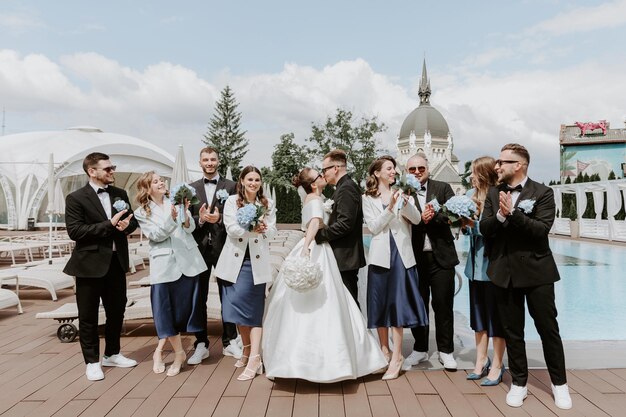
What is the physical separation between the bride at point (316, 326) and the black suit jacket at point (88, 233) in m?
1.46

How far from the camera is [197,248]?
4.33m

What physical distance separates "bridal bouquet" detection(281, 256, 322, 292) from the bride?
98 mm

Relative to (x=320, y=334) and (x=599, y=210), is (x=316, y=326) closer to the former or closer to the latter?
(x=320, y=334)

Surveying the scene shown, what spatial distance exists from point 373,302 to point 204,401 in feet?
5.13

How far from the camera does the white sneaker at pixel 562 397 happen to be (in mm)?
3248

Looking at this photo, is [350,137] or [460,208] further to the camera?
[350,137]

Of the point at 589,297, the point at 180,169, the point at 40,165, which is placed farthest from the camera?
the point at 40,165

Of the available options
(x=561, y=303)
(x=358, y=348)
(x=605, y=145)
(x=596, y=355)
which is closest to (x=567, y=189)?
(x=561, y=303)

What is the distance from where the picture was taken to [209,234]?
4656 mm

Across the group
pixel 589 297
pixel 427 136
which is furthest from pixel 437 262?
pixel 427 136

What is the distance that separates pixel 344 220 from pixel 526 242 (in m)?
1.37

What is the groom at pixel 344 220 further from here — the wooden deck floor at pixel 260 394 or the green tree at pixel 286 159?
the green tree at pixel 286 159

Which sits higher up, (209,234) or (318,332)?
(209,234)

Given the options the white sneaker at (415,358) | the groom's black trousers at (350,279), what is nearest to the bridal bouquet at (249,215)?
the groom's black trousers at (350,279)
